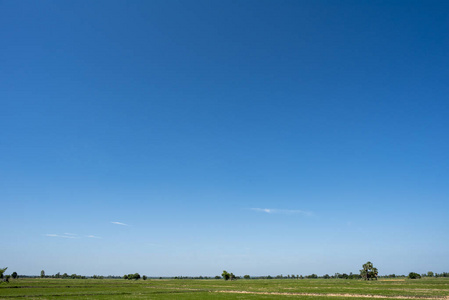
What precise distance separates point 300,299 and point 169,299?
20.9 metres

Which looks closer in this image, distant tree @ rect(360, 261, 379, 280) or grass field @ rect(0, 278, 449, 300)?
grass field @ rect(0, 278, 449, 300)

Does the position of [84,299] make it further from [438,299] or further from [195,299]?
[438,299]

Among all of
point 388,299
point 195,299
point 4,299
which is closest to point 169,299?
point 195,299

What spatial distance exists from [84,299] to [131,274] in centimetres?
16301

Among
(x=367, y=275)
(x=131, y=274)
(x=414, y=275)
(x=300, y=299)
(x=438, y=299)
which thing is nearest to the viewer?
(x=438, y=299)

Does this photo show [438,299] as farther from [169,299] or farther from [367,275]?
[367,275]

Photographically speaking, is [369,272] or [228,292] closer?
[228,292]

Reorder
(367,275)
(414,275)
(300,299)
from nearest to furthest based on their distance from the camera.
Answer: (300,299) < (367,275) < (414,275)

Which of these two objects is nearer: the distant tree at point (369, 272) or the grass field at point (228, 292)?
the grass field at point (228, 292)

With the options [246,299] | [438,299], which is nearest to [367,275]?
[438,299]

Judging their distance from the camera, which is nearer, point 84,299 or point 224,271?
point 84,299

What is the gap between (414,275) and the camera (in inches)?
6860

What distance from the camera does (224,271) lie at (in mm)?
161250

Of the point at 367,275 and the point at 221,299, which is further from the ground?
the point at 221,299
